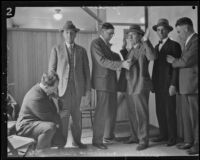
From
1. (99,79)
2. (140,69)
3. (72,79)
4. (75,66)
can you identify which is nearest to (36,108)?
(72,79)

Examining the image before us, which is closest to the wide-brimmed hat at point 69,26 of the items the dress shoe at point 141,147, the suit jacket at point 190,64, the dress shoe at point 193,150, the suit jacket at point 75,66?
the suit jacket at point 75,66

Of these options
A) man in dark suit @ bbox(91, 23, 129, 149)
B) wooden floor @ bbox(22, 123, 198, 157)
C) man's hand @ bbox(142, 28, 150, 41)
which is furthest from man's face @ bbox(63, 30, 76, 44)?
wooden floor @ bbox(22, 123, 198, 157)

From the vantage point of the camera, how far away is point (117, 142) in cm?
→ 276

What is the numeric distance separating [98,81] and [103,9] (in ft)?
2.49

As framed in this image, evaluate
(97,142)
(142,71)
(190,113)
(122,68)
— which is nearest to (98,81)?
(122,68)

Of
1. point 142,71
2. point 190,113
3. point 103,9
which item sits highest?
point 103,9

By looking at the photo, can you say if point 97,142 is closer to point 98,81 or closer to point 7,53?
point 98,81

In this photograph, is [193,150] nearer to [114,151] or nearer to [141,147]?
[141,147]

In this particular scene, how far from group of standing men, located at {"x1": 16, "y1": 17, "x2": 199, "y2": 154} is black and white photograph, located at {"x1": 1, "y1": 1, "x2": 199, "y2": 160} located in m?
0.01

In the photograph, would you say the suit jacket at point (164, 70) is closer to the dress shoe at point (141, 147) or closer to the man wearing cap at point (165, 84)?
the man wearing cap at point (165, 84)

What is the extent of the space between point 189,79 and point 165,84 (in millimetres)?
252

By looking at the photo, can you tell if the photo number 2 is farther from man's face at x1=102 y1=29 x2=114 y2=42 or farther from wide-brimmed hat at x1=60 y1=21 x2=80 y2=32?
man's face at x1=102 y1=29 x2=114 y2=42

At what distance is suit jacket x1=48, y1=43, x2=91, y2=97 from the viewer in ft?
8.98

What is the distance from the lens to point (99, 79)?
275 centimetres
